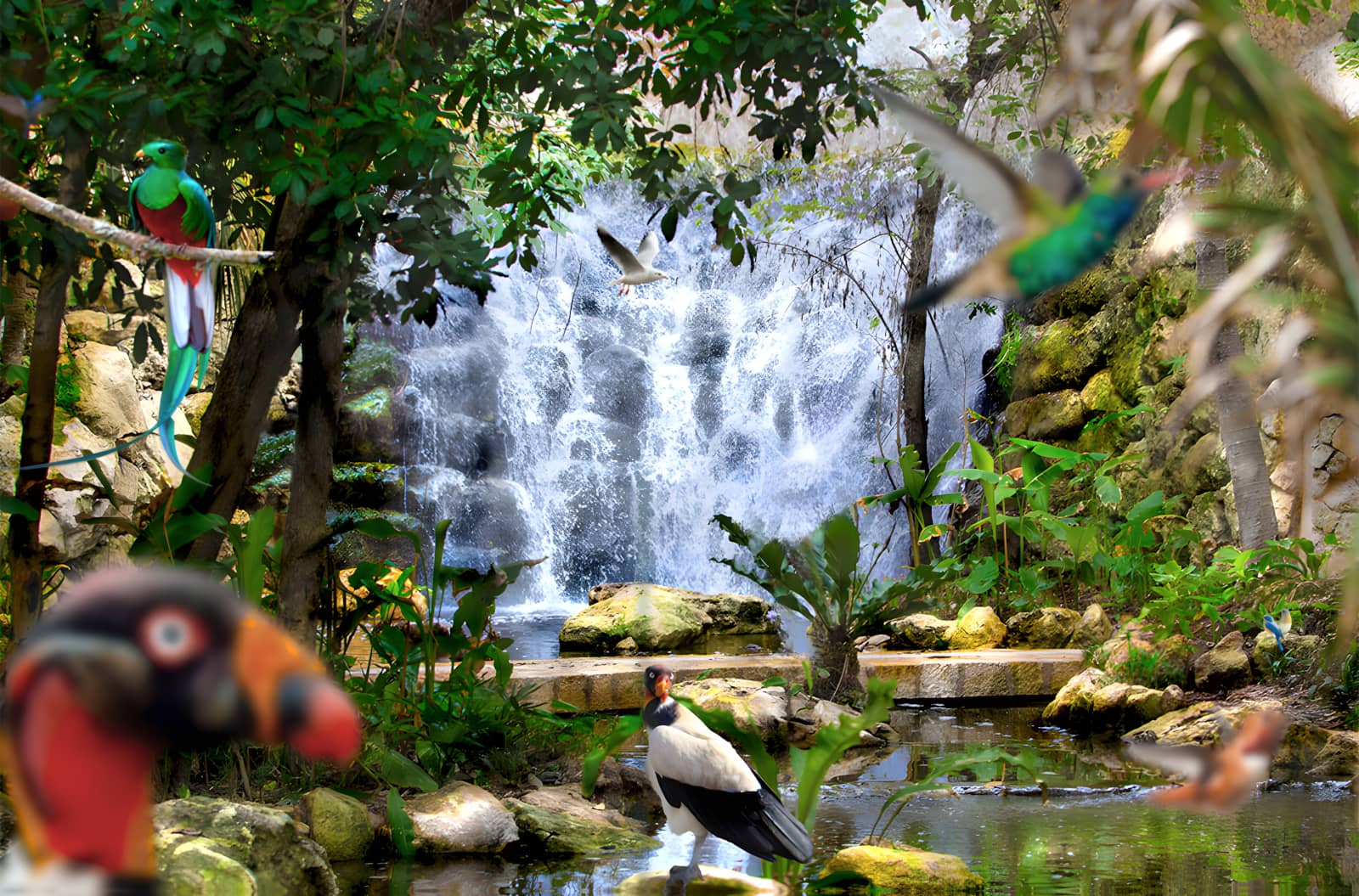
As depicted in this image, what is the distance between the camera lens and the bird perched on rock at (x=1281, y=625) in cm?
609

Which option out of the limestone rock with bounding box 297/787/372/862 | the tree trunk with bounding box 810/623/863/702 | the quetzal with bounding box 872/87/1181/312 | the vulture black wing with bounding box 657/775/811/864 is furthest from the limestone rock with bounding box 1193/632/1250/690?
the quetzal with bounding box 872/87/1181/312

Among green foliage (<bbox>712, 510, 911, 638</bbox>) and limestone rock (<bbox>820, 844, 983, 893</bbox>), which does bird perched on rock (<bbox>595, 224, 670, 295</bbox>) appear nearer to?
limestone rock (<bbox>820, 844, 983, 893</bbox>)

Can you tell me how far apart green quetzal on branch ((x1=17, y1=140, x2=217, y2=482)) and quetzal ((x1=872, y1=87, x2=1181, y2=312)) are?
1.29m

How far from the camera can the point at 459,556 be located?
43.7 ft

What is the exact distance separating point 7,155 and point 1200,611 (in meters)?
6.34

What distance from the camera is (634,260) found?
4293mm

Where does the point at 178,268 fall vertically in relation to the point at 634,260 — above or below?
below

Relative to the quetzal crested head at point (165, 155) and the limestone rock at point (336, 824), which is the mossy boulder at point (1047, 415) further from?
the quetzal crested head at point (165, 155)

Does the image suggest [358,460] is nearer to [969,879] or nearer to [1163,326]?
[1163,326]

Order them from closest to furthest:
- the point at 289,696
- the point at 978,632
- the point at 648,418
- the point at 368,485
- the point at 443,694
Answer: the point at 289,696 < the point at 443,694 < the point at 978,632 < the point at 368,485 < the point at 648,418

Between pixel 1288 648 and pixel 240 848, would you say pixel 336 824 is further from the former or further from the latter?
pixel 1288 648

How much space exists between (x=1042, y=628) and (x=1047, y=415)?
3995 mm

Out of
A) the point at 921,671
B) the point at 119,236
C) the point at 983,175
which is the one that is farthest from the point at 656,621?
the point at 983,175

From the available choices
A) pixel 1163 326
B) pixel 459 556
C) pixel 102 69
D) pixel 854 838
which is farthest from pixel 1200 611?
pixel 459 556
